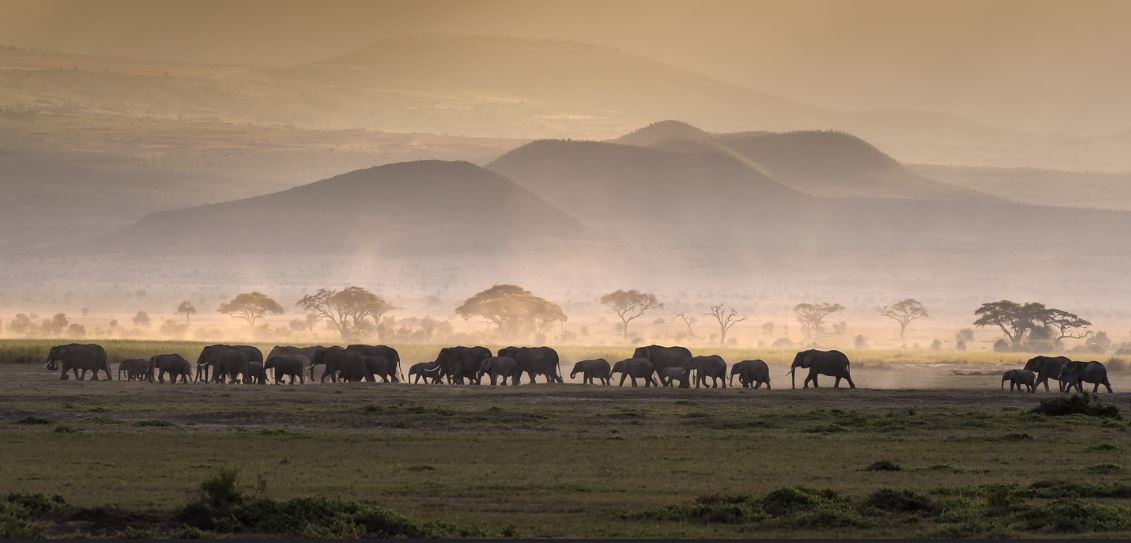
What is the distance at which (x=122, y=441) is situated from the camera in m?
37.2

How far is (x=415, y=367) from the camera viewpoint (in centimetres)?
7294

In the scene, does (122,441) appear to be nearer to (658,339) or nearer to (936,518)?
(936,518)

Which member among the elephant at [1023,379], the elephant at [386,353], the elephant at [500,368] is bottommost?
the elephant at [1023,379]

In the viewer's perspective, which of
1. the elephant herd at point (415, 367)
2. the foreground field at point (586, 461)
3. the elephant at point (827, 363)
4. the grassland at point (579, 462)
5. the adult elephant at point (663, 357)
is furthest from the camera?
the adult elephant at point (663, 357)

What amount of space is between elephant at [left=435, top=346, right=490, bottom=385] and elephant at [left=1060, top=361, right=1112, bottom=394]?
21121 mm

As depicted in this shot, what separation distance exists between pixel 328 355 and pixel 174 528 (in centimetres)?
4517

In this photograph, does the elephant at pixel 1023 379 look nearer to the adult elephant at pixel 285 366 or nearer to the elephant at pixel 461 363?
the elephant at pixel 461 363

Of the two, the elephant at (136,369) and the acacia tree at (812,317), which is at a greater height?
the acacia tree at (812,317)

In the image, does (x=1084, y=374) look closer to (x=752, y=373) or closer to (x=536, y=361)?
(x=752, y=373)

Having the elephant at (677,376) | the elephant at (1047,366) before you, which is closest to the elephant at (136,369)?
the elephant at (677,376)

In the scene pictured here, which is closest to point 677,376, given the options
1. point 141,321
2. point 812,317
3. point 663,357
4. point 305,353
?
point 663,357

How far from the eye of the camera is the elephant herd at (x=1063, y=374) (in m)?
62.9

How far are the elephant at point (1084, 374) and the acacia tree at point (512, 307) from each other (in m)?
77.5

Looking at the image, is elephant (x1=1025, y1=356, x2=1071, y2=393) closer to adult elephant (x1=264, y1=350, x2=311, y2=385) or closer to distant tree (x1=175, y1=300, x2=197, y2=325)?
adult elephant (x1=264, y1=350, x2=311, y2=385)
